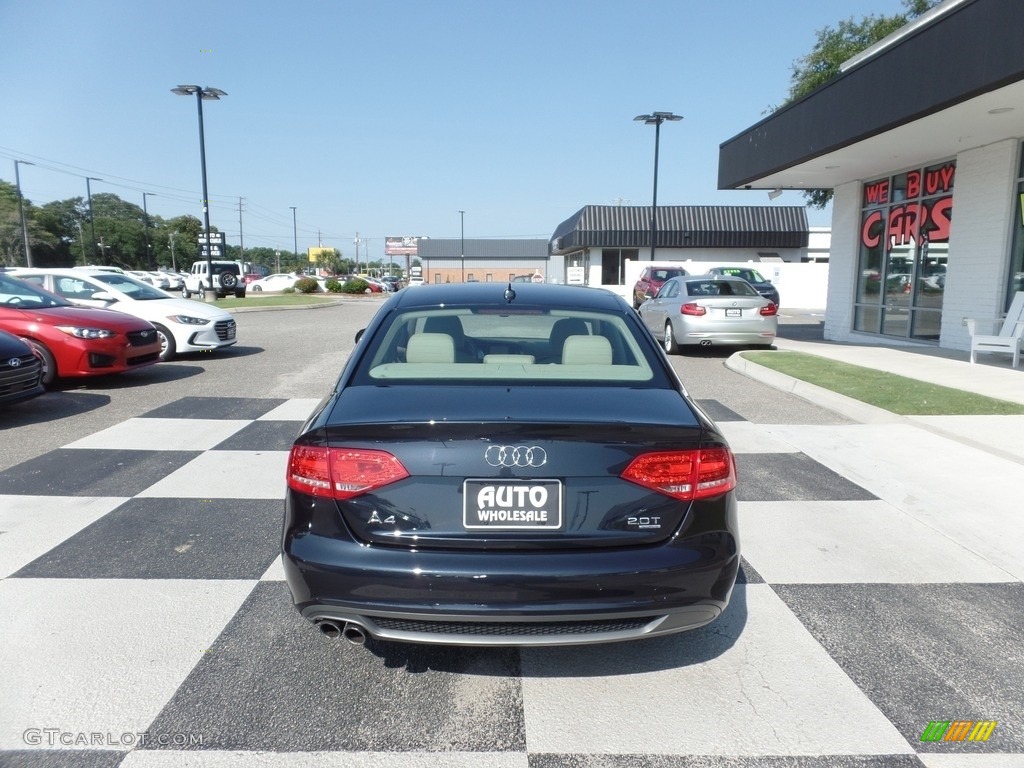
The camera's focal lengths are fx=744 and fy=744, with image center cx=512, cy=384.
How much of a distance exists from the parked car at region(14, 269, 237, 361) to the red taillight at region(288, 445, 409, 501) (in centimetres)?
982

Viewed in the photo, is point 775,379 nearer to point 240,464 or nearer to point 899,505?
point 899,505

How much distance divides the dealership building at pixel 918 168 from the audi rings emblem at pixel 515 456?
8314mm

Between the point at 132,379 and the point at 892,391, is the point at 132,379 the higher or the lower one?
the lower one

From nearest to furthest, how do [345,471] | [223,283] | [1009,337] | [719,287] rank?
[345,471], [1009,337], [719,287], [223,283]

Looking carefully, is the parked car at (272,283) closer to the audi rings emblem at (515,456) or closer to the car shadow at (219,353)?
the car shadow at (219,353)

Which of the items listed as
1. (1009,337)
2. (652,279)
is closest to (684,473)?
(1009,337)

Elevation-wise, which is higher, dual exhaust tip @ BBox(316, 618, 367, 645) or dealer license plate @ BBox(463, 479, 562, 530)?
dealer license plate @ BBox(463, 479, 562, 530)

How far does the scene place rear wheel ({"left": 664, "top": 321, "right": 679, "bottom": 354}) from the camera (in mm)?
13836

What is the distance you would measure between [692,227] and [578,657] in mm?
45769

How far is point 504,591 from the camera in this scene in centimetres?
246

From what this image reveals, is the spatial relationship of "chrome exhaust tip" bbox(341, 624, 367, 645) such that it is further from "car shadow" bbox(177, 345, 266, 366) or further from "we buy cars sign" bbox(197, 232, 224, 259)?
"we buy cars sign" bbox(197, 232, 224, 259)

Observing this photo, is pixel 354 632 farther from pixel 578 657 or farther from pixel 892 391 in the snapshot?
pixel 892 391

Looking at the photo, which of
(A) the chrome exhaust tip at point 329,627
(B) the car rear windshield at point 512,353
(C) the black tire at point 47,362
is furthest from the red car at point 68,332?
(A) the chrome exhaust tip at point 329,627

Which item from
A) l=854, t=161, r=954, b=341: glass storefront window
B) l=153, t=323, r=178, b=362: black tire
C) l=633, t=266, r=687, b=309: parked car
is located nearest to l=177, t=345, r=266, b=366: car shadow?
l=153, t=323, r=178, b=362: black tire
